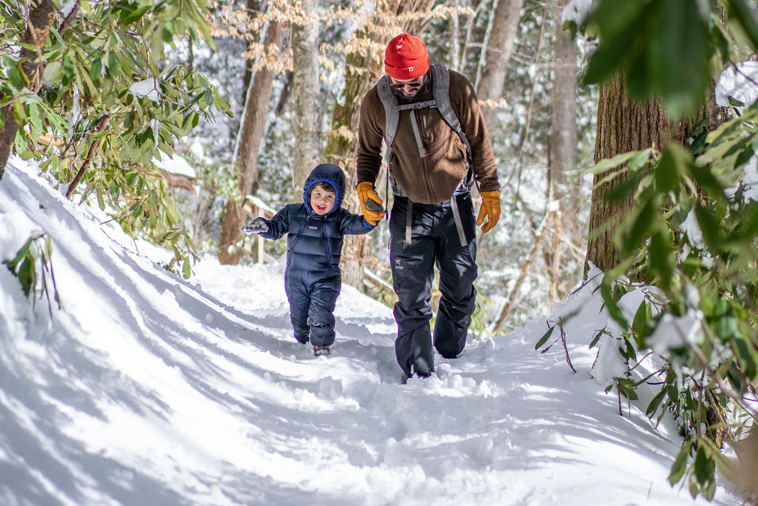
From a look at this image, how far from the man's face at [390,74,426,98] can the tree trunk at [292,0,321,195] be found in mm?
3413

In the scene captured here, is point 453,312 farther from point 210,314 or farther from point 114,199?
point 114,199

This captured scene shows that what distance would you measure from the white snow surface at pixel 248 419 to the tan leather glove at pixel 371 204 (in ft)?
2.65

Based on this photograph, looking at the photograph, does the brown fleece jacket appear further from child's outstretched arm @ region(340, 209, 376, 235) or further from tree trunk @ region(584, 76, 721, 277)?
tree trunk @ region(584, 76, 721, 277)

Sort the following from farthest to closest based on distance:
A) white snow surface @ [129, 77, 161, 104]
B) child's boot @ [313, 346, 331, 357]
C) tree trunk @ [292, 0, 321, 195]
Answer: tree trunk @ [292, 0, 321, 195] < child's boot @ [313, 346, 331, 357] < white snow surface @ [129, 77, 161, 104]

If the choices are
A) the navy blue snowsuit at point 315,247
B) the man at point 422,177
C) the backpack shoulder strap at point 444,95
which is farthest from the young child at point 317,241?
the backpack shoulder strap at point 444,95

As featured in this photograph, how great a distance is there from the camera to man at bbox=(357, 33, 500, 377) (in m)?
2.50

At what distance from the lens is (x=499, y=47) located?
9688mm

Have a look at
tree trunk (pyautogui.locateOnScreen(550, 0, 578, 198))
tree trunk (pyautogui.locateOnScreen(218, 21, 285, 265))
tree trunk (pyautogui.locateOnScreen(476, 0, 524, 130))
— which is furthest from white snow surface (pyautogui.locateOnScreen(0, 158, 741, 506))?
tree trunk (pyautogui.locateOnScreen(550, 0, 578, 198))

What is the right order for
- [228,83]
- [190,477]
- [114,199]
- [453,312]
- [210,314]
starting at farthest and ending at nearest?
[228,83] < [114,199] < [210,314] < [453,312] < [190,477]

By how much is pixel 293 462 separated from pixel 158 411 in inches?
17.3

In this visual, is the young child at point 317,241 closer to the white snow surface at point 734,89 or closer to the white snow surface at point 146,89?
the white snow surface at point 146,89

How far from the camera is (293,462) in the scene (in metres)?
1.61

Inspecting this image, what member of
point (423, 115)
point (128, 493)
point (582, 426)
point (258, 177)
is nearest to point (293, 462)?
point (128, 493)

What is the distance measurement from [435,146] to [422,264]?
0.59 meters
